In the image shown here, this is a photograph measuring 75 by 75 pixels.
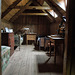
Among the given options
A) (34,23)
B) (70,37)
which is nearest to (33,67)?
(70,37)

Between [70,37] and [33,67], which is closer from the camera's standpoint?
[70,37]

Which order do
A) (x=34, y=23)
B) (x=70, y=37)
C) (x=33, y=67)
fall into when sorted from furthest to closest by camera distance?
(x=34, y=23) < (x=33, y=67) < (x=70, y=37)

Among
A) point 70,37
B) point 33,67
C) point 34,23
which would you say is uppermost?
point 34,23

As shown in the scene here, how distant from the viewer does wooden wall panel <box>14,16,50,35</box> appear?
6.96 m

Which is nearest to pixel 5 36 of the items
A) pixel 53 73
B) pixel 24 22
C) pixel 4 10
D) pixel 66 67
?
pixel 4 10

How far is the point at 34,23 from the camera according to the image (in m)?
7.03

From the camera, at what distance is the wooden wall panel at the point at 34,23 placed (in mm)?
6965

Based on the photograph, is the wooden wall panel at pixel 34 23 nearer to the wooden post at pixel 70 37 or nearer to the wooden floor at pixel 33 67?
the wooden floor at pixel 33 67

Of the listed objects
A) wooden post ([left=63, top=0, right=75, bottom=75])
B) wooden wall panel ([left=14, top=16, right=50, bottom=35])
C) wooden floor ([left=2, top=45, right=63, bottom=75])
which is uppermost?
wooden wall panel ([left=14, top=16, right=50, bottom=35])

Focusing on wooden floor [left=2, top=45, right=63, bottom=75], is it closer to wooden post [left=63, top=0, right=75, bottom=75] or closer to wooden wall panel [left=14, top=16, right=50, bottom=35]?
wooden post [left=63, top=0, right=75, bottom=75]

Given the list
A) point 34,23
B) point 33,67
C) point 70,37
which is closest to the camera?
point 70,37

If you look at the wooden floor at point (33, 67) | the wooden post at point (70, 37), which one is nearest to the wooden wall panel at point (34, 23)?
the wooden floor at point (33, 67)

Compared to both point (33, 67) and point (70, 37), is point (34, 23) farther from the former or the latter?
point (70, 37)

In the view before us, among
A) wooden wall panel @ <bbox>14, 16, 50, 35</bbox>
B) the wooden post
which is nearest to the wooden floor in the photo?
the wooden post
